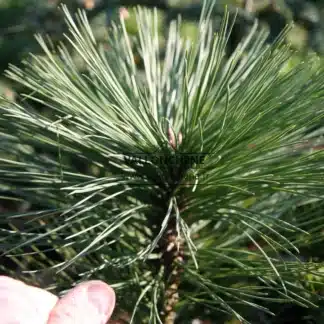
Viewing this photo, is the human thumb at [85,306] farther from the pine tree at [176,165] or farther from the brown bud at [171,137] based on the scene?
the brown bud at [171,137]

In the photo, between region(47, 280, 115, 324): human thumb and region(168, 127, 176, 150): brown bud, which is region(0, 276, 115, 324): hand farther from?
region(168, 127, 176, 150): brown bud

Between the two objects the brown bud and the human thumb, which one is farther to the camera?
the brown bud

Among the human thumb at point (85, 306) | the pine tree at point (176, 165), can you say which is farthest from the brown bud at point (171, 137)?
the human thumb at point (85, 306)

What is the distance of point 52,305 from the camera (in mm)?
488

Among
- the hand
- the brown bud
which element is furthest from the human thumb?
the brown bud

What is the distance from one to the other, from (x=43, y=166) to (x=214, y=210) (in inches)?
8.5

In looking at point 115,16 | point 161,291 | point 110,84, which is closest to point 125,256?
point 161,291

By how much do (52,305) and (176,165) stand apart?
0.69 ft

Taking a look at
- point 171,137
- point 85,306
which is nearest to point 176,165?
point 171,137

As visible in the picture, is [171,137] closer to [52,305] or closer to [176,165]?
[176,165]

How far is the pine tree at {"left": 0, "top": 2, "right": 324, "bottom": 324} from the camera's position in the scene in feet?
1.93

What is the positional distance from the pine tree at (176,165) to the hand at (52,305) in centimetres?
6

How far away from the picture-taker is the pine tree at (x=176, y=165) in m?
0.59

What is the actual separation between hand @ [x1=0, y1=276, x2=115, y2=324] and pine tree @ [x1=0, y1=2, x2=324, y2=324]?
6 centimetres
